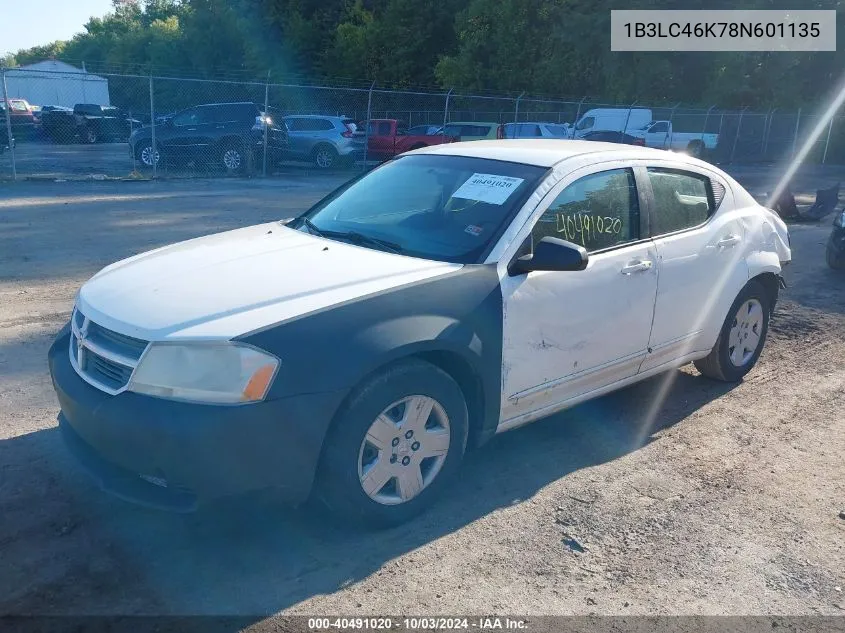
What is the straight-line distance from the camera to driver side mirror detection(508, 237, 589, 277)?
3695mm

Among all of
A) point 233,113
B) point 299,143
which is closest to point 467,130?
point 299,143

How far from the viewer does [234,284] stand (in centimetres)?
348

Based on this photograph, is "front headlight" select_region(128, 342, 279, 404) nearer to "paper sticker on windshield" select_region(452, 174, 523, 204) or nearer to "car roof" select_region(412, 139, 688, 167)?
"paper sticker on windshield" select_region(452, 174, 523, 204)

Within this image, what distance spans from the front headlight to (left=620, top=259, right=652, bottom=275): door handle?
7.08 ft

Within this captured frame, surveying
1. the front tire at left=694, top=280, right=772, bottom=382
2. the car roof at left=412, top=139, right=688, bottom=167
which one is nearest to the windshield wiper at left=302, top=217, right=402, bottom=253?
the car roof at left=412, top=139, right=688, bottom=167

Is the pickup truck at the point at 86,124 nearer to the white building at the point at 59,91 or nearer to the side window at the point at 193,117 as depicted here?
the side window at the point at 193,117

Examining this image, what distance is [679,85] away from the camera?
35.3 m

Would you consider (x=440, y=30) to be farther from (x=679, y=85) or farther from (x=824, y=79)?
(x=824, y=79)

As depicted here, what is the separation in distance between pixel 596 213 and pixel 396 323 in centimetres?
156

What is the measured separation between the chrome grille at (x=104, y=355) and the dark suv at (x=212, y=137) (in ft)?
54.2

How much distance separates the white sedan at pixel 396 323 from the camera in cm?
302

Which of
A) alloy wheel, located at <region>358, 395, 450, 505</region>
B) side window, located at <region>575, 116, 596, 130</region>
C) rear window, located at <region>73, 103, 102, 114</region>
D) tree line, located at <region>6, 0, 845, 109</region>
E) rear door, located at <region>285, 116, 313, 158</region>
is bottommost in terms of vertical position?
alloy wheel, located at <region>358, 395, 450, 505</region>

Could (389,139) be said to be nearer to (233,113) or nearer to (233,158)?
(233,113)

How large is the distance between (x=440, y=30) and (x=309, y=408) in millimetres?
40884
